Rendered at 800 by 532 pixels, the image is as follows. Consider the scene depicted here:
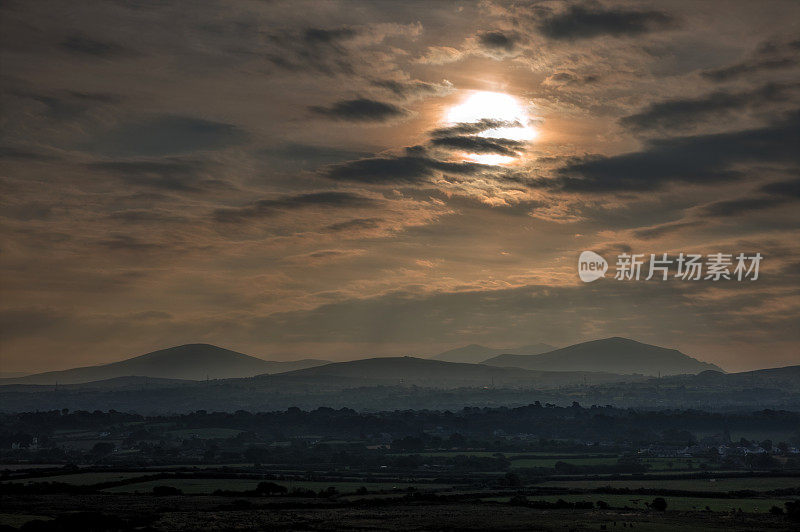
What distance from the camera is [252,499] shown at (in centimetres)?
13550

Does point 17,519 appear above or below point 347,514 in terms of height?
above

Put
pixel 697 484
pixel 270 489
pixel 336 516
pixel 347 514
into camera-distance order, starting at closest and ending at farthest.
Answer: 1. pixel 336 516
2. pixel 347 514
3. pixel 270 489
4. pixel 697 484

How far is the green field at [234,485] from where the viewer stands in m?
152

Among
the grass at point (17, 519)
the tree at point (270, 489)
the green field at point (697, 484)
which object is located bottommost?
the green field at point (697, 484)

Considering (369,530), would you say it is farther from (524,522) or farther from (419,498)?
(419,498)

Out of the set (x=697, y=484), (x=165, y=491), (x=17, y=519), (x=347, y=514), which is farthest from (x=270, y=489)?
(x=697, y=484)

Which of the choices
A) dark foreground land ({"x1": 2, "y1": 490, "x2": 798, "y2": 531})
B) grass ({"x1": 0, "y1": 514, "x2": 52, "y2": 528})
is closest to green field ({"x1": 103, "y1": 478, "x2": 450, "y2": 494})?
dark foreground land ({"x1": 2, "y1": 490, "x2": 798, "y2": 531})

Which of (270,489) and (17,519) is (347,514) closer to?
(270,489)

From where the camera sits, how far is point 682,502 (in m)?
137

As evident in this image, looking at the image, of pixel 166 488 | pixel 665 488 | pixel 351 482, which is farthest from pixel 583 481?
pixel 166 488

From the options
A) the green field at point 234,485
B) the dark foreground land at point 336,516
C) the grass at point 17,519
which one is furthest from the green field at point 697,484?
the grass at point 17,519

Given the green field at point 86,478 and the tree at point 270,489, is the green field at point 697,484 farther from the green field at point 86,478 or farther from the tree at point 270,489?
the green field at point 86,478

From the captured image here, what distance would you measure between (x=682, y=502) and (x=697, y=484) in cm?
3741

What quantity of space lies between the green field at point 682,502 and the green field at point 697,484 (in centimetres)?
1736
